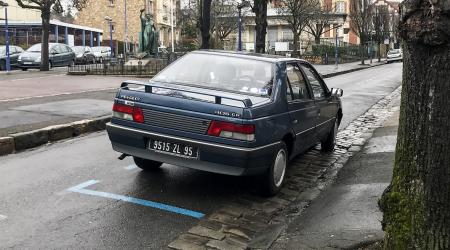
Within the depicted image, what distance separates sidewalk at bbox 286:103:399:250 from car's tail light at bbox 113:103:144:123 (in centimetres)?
200

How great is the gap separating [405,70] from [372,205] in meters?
2.25

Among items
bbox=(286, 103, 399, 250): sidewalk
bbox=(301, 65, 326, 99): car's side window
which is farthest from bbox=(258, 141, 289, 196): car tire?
bbox=(301, 65, 326, 99): car's side window

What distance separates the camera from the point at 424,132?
3.21m

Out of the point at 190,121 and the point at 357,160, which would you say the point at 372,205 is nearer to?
the point at 190,121

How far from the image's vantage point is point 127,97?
5.75 m

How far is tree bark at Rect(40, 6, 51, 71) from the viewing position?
→ 91.9ft

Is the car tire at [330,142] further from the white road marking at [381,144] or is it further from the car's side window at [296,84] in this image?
the car's side window at [296,84]

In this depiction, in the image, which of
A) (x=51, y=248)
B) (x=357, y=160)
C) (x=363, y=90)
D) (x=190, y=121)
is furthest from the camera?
(x=363, y=90)

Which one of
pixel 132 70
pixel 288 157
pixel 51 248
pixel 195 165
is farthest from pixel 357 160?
pixel 132 70

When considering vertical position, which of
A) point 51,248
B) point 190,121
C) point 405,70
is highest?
point 405,70

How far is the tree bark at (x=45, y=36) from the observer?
28.0 m

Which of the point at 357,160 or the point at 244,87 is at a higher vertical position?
the point at 244,87

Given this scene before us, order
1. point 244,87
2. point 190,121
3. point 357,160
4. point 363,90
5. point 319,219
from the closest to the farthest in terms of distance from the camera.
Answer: point 319,219, point 190,121, point 244,87, point 357,160, point 363,90

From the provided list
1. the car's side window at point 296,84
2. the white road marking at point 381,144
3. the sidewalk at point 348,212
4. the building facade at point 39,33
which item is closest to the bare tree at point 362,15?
the building facade at point 39,33
